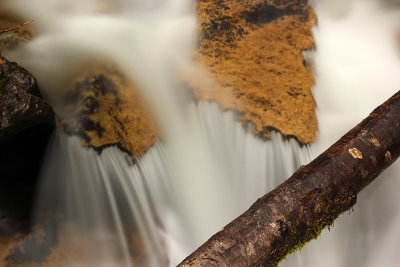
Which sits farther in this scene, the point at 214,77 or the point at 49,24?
the point at 49,24

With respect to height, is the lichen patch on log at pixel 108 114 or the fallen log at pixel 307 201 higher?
the lichen patch on log at pixel 108 114

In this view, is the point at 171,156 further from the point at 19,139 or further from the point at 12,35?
the point at 12,35

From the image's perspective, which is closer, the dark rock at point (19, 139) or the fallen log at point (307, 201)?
the fallen log at point (307, 201)

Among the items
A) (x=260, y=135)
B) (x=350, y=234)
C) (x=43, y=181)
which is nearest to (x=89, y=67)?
(x=43, y=181)

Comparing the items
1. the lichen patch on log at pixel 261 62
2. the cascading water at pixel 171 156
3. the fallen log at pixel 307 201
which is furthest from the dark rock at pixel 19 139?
the fallen log at pixel 307 201

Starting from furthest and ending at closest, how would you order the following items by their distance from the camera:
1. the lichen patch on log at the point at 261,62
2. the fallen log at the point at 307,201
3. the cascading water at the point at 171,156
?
the lichen patch on log at the point at 261,62 < the cascading water at the point at 171,156 < the fallen log at the point at 307,201

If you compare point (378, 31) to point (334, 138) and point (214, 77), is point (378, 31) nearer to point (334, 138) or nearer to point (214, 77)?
point (334, 138)

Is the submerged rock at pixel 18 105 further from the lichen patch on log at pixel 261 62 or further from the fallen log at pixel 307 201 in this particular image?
the fallen log at pixel 307 201
